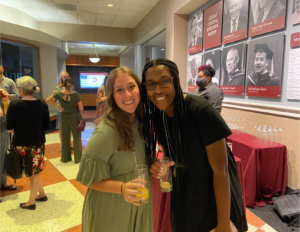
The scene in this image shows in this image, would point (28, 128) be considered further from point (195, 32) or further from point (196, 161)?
point (195, 32)

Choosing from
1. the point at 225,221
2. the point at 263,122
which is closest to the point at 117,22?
the point at 263,122

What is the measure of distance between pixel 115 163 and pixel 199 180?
1.38 ft

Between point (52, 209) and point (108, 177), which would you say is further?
point (52, 209)

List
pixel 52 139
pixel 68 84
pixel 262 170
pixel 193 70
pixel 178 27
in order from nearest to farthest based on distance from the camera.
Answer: pixel 262 170
pixel 68 84
pixel 193 70
pixel 178 27
pixel 52 139

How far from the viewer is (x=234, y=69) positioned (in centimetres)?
362

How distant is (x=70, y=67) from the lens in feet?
45.6

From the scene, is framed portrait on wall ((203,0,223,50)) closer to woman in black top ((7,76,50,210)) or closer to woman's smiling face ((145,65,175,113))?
woman in black top ((7,76,50,210))

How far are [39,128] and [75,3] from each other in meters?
5.35

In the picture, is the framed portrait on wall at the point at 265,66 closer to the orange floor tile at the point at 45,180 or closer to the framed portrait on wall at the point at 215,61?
the framed portrait on wall at the point at 215,61

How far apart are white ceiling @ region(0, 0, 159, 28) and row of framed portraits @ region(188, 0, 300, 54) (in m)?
2.28

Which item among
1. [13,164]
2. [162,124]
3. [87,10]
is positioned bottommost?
→ [13,164]

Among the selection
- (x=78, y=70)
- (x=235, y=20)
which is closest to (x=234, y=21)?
(x=235, y=20)

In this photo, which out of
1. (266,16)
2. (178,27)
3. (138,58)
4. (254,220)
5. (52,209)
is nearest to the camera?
(254,220)

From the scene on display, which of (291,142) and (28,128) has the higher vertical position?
(28,128)
